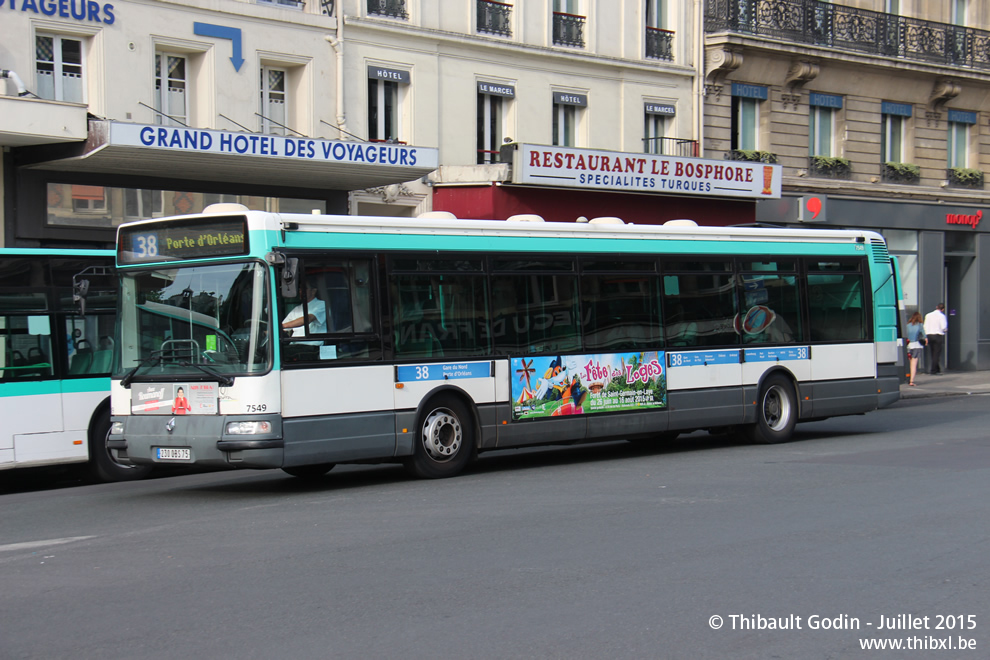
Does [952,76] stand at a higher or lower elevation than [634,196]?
higher

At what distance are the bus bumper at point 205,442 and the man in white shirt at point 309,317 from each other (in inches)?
33.6

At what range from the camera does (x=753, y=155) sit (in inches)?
1168

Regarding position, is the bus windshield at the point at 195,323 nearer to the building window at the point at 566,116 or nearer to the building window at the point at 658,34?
the building window at the point at 566,116

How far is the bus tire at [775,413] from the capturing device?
50.2 feet

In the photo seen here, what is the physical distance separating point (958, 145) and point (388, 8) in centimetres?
1943

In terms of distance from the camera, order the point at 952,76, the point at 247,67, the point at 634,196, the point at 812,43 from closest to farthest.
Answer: the point at 247,67 → the point at 634,196 → the point at 812,43 → the point at 952,76

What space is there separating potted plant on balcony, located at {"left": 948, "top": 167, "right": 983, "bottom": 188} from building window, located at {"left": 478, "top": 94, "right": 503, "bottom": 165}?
15525 millimetres

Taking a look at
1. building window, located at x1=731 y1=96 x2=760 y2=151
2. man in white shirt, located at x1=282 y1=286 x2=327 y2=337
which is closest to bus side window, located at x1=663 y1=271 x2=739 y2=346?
man in white shirt, located at x1=282 y1=286 x2=327 y2=337

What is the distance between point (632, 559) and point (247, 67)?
53.3ft

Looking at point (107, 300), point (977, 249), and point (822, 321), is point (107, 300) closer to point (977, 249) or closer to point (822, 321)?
point (822, 321)

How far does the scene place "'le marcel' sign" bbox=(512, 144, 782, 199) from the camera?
2469 centimetres

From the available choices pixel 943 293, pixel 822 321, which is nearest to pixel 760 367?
pixel 822 321

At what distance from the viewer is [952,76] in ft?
109

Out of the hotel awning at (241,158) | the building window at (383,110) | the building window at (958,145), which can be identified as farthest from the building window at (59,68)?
the building window at (958,145)
